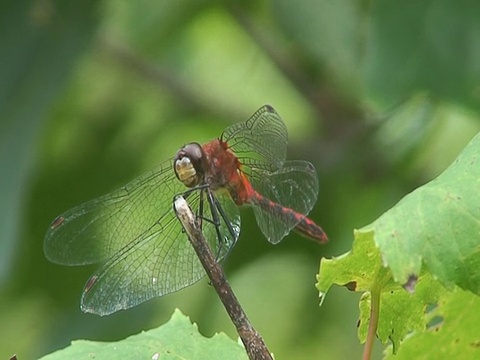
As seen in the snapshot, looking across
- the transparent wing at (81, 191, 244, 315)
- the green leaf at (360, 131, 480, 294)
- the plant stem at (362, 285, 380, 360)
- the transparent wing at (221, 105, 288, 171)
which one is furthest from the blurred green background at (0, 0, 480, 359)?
the green leaf at (360, 131, 480, 294)

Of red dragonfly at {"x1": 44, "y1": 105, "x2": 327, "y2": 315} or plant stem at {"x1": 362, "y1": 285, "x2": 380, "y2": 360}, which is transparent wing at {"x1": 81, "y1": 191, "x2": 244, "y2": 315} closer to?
red dragonfly at {"x1": 44, "y1": 105, "x2": 327, "y2": 315}

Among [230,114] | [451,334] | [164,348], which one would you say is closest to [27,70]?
[230,114]

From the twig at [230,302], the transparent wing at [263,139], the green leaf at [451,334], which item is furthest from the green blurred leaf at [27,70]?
the twig at [230,302]

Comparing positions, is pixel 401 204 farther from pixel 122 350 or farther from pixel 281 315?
pixel 281 315

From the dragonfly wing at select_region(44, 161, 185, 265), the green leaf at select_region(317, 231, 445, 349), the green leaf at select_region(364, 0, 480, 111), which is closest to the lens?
the green leaf at select_region(317, 231, 445, 349)

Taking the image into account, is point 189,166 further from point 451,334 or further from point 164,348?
point 451,334
